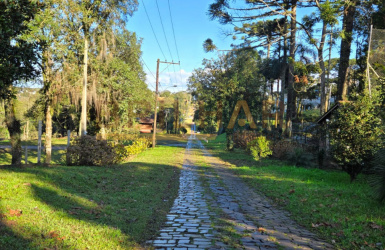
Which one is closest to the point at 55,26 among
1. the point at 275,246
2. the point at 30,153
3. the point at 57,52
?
the point at 57,52

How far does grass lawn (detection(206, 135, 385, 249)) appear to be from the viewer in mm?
5641

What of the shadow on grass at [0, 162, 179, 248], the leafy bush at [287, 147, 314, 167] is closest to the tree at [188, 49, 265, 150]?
the leafy bush at [287, 147, 314, 167]

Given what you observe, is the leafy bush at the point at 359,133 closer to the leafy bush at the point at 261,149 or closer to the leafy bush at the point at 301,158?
the leafy bush at the point at 301,158

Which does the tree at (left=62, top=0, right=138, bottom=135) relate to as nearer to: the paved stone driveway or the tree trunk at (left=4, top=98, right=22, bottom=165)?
the tree trunk at (left=4, top=98, right=22, bottom=165)

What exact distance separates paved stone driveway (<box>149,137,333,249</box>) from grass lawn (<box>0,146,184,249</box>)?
38 centimetres

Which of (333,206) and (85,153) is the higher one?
(85,153)

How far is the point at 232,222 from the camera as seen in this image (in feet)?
21.0

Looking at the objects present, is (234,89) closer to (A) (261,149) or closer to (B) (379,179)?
(A) (261,149)

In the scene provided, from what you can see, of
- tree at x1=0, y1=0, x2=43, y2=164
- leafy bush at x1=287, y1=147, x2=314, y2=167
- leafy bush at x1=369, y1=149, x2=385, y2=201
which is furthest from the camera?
leafy bush at x1=287, y1=147, x2=314, y2=167

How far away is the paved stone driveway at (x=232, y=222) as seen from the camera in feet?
16.8

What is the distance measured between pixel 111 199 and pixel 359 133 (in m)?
8.52

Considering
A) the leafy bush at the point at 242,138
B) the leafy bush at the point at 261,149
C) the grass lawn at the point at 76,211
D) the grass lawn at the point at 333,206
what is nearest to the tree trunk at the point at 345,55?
the leafy bush at the point at 261,149

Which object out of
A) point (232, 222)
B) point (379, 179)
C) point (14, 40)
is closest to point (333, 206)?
point (379, 179)

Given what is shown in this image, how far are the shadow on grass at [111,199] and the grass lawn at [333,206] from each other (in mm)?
3245
